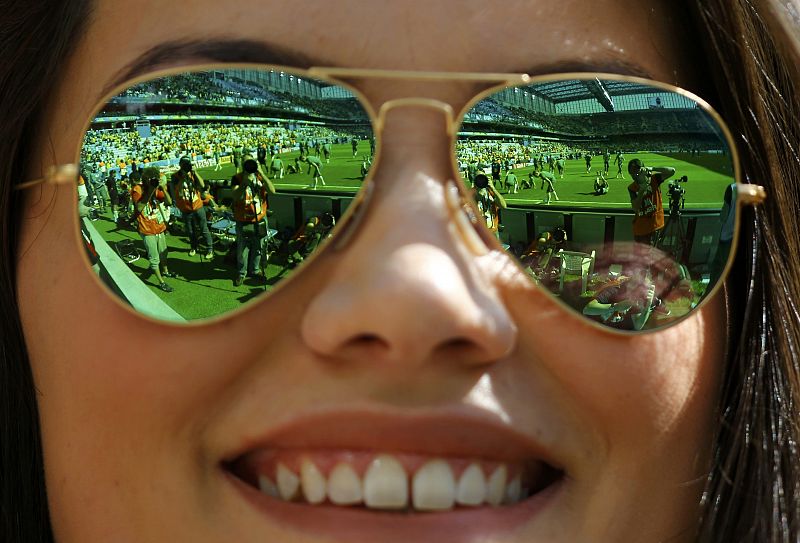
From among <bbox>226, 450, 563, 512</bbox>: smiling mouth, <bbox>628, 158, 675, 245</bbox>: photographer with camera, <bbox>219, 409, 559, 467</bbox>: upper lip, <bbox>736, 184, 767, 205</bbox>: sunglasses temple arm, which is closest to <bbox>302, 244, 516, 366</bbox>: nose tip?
<bbox>219, 409, 559, 467</bbox>: upper lip

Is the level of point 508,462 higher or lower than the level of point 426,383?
lower

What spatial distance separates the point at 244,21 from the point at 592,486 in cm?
114

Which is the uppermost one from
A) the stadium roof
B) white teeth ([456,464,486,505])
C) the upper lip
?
the stadium roof

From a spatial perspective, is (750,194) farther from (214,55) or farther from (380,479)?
(214,55)

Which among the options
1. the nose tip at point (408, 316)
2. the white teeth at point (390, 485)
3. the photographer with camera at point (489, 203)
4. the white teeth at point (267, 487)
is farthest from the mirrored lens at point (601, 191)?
the white teeth at point (267, 487)

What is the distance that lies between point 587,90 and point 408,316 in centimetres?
60

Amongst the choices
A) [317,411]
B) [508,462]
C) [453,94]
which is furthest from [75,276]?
[508,462]

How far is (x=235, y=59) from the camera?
160 centimetres

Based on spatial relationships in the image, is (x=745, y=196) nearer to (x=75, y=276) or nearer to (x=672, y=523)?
(x=672, y=523)

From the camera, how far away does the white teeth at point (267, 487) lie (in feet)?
5.28

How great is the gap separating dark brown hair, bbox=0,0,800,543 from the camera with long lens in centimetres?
30

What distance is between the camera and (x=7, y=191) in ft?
5.96

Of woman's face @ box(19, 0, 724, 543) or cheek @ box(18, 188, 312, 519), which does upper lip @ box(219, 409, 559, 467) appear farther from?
cheek @ box(18, 188, 312, 519)

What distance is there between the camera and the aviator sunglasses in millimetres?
1538
